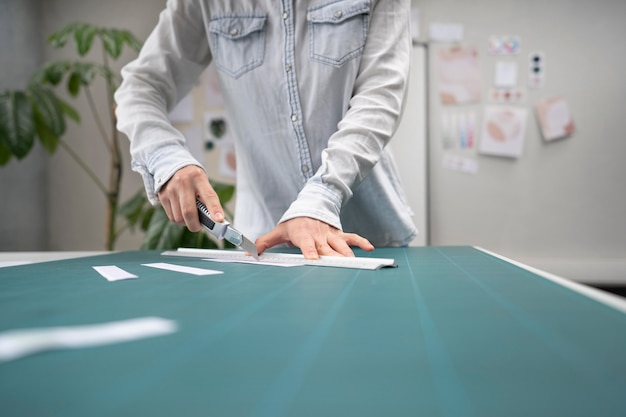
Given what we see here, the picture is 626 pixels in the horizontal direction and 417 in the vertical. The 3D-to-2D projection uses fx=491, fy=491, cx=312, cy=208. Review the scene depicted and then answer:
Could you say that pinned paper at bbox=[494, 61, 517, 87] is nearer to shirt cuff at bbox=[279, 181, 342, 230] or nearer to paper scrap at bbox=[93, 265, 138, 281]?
shirt cuff at bbox=[279, 181, 342, 230]

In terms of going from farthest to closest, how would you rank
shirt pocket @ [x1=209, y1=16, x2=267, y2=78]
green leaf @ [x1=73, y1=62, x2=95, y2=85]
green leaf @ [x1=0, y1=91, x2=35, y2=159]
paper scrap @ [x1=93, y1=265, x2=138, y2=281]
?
1. green leaf @ [x1=73, y1=62, x2=95, y2=85]
2. green leaf @ [x1=0, y1=91, x2=35, y2=159]
3. shirt pocket @ [x1=209, y1=16, x2=267, y2=78]
4. paper scrap @ [x1=93, y1=265, x2=138, y2=281]

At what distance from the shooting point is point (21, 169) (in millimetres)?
2783

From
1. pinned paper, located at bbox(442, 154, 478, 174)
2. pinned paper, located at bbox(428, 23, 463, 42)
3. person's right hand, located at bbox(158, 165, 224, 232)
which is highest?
pinned paper, located at bbox(428, 23, 463, 42)

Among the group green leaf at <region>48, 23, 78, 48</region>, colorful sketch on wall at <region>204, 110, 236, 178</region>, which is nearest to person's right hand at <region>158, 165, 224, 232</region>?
green leaf at <region>48, 23, 78, 48</region>

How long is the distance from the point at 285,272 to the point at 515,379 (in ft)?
1.35

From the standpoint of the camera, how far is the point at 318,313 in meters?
0.39

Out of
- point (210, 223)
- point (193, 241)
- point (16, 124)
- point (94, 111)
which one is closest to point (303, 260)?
point (210, 223)

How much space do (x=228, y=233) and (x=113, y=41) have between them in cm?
180

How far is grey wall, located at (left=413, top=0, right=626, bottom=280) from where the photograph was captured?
8.57ft

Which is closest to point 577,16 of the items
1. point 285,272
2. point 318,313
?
point 285,272

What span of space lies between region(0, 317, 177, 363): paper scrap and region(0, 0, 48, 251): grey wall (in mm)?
2721

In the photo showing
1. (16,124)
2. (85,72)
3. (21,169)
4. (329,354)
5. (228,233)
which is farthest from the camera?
(21,169)

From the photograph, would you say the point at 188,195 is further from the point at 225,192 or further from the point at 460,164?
the point at 460,164

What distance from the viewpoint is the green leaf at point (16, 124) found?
6.47ft
